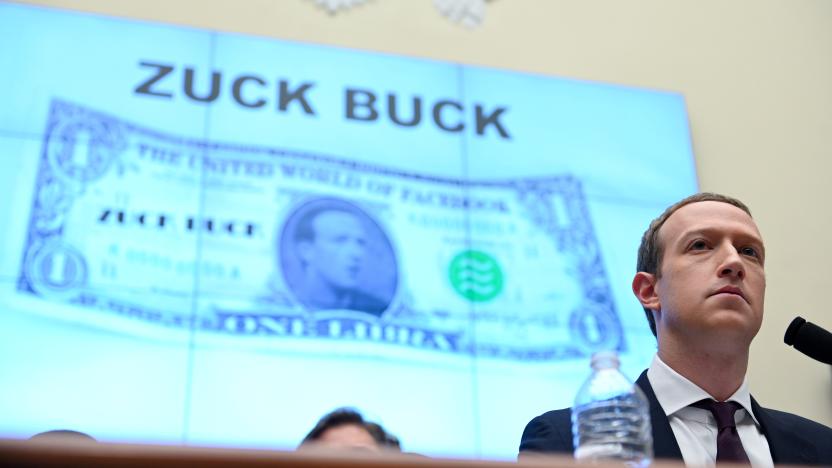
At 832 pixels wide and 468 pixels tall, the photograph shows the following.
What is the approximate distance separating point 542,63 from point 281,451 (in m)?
2.78

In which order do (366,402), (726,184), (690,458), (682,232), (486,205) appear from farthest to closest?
(726,184), (486,205), (366,402), (682,232), (690,458)

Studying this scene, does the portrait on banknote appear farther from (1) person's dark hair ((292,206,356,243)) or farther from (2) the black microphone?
(2) the black microphone

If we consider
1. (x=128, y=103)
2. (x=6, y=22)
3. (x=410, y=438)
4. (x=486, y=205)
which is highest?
(x=6, y=22)

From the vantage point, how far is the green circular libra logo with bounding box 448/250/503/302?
10.0 ft

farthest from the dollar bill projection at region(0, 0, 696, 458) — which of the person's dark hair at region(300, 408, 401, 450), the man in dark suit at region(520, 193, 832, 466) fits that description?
the man in dark suit at region(520, 193, 832, 466)

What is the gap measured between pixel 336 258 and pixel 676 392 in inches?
51.5

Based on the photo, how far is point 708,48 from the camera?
3689 millimetres

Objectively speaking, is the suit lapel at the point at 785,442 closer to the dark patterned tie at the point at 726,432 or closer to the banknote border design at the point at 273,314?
the dark patterned tie at the point at 726,432

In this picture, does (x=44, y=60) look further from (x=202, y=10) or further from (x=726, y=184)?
(x=726, y=184)

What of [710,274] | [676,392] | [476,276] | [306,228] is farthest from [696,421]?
[306,228]

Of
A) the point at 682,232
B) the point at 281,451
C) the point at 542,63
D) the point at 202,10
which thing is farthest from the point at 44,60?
the point at 281,451

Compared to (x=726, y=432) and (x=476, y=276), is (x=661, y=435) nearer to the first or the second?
(x=726, y=432)

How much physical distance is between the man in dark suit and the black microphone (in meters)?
0.24

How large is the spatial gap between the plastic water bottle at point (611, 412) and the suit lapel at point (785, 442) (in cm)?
33
